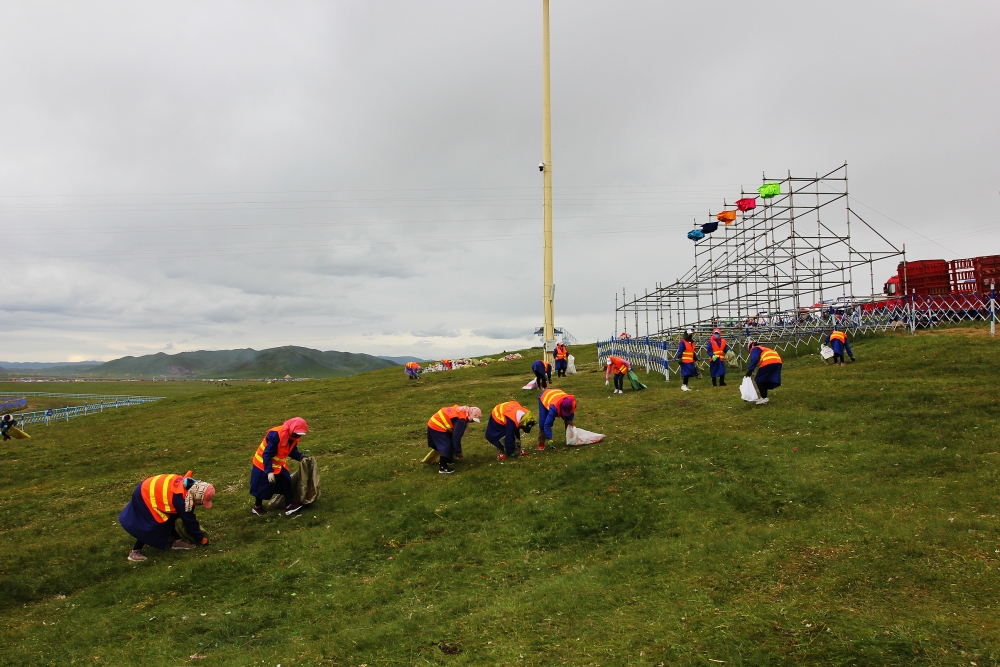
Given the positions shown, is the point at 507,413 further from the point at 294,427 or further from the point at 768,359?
the point at 768,359

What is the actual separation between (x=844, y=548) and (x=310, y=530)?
9.53 m

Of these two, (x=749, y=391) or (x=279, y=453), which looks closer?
(x=279, y=453)

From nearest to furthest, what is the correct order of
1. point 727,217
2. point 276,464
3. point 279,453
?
point 279,453
point 276,464
point 727,217

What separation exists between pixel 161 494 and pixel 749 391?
1590cm

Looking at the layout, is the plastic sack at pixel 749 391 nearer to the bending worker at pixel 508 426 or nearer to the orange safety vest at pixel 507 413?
the bending worker at pixel 508 426

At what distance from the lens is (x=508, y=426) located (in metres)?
15.3

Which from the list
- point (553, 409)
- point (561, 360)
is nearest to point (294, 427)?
point (553, 409)

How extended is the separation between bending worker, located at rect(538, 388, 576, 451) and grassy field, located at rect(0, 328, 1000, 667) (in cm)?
58

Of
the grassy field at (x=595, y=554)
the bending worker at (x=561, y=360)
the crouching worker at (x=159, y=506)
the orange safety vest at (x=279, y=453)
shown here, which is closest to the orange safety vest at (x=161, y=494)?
the crouching worker at (x=159, y=506)

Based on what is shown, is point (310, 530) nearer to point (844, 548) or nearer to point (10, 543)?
point (10, 543)

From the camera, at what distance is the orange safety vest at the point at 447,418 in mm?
14609

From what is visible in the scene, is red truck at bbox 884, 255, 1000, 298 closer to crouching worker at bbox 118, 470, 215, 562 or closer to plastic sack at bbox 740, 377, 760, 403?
plastic sack at bbox 740, 377, 760, 403

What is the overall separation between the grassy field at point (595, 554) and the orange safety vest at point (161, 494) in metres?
0.97

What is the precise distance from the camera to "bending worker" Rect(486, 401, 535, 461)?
15.0 metres
